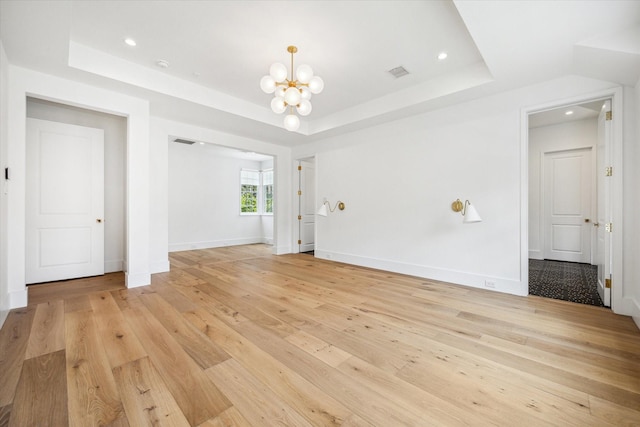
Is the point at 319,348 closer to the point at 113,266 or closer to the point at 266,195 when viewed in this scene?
the point at 113,266

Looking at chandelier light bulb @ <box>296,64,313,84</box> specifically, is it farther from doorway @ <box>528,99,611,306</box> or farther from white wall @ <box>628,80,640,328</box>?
doorway @ <box>528,99,611,306</box>

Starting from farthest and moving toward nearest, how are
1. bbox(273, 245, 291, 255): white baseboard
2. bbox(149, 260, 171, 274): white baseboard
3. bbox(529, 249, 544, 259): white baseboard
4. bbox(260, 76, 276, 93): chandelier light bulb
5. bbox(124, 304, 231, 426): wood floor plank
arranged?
bbox(273, 245, 291, 255): white baseboard, bbox(529, 249, 544, 259): white baseboard, bbox(149, 260, 171, 274): white baseboard, bbox(260, 76, 276, 93): chandelier light bulb, bbox(124, 304, 231, 426): wood floor plank

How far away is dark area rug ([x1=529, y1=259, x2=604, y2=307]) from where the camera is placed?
3.40 meters

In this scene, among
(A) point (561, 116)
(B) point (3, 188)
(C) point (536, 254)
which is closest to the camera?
(B) point (3, 188)

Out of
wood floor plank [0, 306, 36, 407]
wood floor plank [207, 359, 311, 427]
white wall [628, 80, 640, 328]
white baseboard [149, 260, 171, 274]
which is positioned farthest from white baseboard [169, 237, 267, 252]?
white wall [628, 80, 640, 328]

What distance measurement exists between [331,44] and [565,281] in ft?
15.9

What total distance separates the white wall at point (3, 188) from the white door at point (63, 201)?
1.28 metres

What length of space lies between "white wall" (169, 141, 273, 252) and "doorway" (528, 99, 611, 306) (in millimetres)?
7132

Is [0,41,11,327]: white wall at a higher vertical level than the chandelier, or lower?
lower

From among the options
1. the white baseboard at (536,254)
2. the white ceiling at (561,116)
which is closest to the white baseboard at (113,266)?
the white ceiling at (561,116)

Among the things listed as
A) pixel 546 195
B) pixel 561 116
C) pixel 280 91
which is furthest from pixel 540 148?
pixel 280 91

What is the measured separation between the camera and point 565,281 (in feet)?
13.4

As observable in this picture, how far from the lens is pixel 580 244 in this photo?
5.45 m

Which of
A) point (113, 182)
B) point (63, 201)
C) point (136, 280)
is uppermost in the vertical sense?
point (113, 182)
